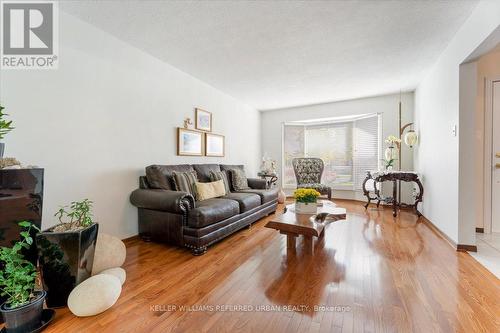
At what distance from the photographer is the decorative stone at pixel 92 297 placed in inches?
53.1

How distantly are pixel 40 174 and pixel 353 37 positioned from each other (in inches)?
127

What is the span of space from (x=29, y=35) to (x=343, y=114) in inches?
210

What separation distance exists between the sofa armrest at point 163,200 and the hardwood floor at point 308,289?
48cm

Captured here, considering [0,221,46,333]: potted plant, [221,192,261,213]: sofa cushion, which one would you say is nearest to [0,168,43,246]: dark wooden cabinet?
[0,221,46,333]: potted plant

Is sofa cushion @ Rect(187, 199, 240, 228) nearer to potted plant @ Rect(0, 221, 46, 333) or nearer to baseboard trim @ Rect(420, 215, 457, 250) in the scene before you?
potted plant @ Rect(0, 221, 46, 333)

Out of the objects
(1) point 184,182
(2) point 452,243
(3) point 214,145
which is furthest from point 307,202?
(3) point 214,145

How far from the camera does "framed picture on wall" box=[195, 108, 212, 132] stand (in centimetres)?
376

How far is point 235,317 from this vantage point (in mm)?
1352

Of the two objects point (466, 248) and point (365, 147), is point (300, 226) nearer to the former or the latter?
point (466, 248)

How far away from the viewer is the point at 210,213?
235 centimetres

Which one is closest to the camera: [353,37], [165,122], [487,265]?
[487,265]

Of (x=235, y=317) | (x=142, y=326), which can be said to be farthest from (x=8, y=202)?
(x=235, y=317)

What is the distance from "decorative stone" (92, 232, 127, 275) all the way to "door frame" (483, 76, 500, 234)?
437 centimetres

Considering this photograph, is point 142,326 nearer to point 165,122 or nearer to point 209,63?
point 165,122
